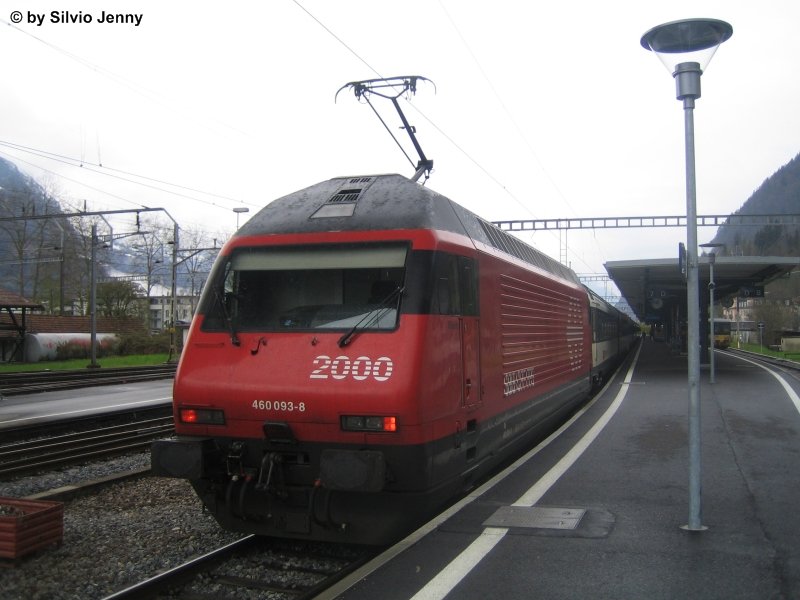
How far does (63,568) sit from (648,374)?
2058cm

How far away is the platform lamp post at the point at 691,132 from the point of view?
5699 millimetres

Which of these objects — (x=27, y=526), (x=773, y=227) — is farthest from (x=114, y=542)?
(x=773, y=227)

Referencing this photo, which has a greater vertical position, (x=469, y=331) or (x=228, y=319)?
(x=228, y=319)

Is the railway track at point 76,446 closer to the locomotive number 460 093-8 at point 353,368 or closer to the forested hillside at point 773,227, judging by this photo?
the locomotive number 460 093-8 at point 353,368

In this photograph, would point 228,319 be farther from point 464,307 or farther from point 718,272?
point 718,272

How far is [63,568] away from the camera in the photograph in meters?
5.67

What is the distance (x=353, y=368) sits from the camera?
527 centimetres

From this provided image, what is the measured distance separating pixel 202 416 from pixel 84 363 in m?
31.9

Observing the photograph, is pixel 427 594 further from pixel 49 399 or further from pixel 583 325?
pixel 49 399

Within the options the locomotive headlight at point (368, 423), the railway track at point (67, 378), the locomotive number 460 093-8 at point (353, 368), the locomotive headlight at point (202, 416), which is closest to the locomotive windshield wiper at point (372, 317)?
the locomotive number 460 093-8 at point (353, 368)

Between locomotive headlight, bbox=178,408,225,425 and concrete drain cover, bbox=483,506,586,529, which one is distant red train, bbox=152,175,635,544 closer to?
locomotive headlight, bbox=178,408,225,425

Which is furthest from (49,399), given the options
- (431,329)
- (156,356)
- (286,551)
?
(156,356)

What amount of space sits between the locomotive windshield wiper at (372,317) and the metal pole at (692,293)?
7.92 feet

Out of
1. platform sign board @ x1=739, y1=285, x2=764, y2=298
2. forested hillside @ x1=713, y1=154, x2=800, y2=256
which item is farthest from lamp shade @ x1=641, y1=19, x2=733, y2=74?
forested hillside @ x1=713, y1=154, x2=800, y2=256
